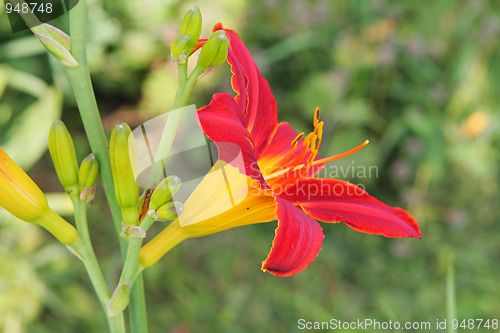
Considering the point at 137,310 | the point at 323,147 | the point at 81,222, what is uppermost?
the point at 81,222

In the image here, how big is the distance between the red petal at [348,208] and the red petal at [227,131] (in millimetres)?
137

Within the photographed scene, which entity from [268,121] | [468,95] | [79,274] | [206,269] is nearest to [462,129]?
[468,95]

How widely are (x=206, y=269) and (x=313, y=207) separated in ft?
4.26

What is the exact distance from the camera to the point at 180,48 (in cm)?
58

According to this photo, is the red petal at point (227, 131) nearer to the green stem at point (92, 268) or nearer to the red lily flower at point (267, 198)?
the red lily flower at point (267, 198)

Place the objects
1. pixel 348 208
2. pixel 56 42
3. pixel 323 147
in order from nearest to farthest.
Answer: pixel 56 42
pixel 348 208
pixel 323 147

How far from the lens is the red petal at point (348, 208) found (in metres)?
0.66

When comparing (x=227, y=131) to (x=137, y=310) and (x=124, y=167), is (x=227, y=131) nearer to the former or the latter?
(x=124, y=167)

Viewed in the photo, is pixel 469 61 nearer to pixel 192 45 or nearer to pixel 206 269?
pixel 206 269

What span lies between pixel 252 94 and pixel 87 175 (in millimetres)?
287

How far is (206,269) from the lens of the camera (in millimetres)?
1905

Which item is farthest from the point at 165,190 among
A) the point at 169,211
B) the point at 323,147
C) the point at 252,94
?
the point at 323,147

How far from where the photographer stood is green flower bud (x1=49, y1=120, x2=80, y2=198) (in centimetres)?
58

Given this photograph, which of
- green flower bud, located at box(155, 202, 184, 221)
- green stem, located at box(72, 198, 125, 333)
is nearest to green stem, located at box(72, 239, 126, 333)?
green stem, located at box(72, 198, 125, 333)
